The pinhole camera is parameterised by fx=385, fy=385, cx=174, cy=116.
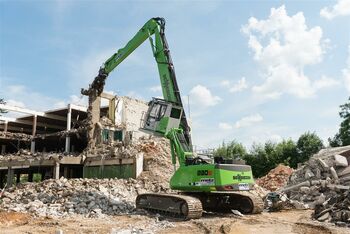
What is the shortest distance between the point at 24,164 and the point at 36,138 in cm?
925

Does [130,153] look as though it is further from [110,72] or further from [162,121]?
[162,121]

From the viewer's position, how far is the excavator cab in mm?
13641

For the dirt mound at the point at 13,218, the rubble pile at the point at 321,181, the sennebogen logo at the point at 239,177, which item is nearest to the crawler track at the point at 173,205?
the sennebogen logo at the point at 239,177

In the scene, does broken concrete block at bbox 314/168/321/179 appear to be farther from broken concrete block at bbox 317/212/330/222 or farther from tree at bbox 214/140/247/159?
tree at bbox 214/140/247/159

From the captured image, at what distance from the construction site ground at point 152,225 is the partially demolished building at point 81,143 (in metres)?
9.22

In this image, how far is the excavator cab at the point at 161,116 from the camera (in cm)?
1364

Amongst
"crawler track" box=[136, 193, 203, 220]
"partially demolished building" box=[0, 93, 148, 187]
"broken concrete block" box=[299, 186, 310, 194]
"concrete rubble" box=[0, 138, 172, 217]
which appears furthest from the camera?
"partially demolished building" box=[0, 93, 148, 187]

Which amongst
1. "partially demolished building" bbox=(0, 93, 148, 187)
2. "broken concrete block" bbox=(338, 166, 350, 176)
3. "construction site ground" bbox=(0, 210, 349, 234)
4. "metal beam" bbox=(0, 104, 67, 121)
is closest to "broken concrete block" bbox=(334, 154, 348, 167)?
"broken concrete block" bbox=(338, 166, 350, 176)

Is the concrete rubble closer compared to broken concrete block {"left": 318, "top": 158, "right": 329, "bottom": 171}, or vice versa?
the concrete rubble

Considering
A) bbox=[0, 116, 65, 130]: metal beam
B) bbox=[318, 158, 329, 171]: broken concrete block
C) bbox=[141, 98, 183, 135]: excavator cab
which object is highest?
bbox=[0, 116, 65, 130]: metal beam

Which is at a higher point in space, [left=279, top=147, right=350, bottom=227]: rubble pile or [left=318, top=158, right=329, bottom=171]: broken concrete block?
[left=318, top=158, right=329, bottom=171]: broken concrete block

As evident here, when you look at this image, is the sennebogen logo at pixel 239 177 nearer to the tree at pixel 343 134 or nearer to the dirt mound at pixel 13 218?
the dirt mound at pixel 13 218

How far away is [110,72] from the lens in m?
18.9

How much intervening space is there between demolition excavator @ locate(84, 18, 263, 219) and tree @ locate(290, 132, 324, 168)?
31444 mm
